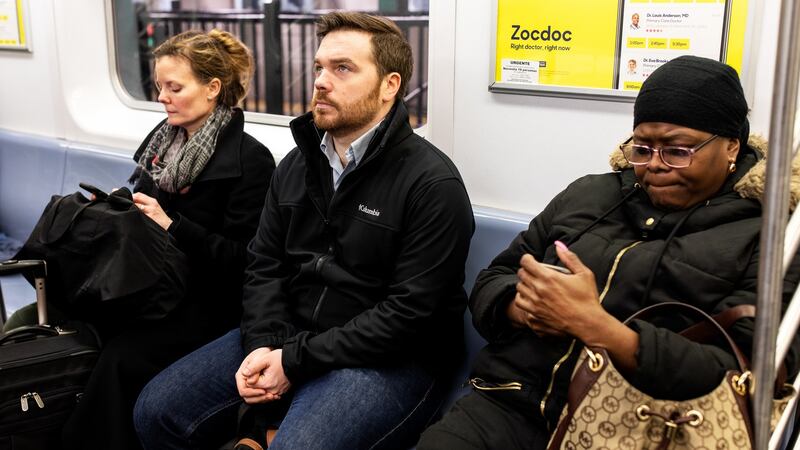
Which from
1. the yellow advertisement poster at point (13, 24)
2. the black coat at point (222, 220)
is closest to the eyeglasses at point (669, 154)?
the black coat at point (222, 220)

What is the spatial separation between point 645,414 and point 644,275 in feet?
1.39

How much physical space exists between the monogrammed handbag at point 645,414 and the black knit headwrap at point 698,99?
456 millimetres

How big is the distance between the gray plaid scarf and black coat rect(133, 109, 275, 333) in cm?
3

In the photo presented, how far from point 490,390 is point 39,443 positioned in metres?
1.48

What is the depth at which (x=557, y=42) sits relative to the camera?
2484 millimetres

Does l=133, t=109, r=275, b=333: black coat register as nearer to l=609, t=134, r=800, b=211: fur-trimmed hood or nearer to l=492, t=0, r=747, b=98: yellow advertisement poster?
l=492, t=0, r=747, b=98: yellow advertisement poster

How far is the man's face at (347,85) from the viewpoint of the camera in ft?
7.80

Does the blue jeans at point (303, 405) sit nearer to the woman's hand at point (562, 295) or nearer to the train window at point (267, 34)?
the woman's hand at point (562, 295)

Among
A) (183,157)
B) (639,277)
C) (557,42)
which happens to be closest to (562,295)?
(639,277)

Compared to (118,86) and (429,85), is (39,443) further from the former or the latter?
(118,86)

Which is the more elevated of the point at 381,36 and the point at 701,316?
the point at 381,36

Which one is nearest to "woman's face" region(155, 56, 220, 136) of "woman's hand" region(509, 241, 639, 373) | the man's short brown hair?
the man's short brown hair

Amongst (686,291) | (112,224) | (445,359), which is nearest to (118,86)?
(112,224)

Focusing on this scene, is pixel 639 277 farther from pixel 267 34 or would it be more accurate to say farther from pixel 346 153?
pixel 267 34
